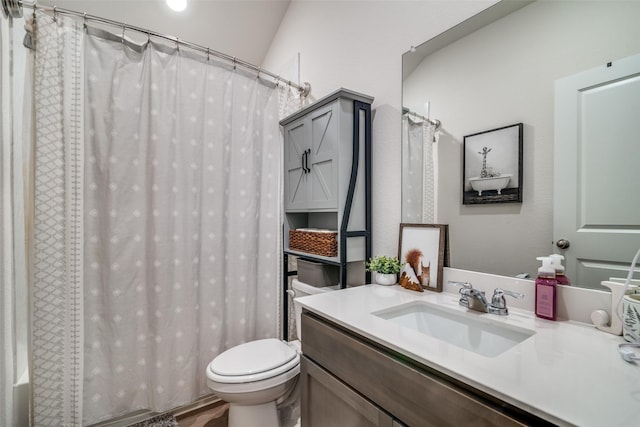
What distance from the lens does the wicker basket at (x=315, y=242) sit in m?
1.44

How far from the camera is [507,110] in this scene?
1034 millimetres

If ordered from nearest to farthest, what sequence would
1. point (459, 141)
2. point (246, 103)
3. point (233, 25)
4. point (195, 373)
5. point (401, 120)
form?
point (459, 141)
point (401, 120)
point (195, 373)
point (246, 103)
point (233, 25)

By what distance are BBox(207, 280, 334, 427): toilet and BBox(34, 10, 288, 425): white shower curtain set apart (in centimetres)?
40

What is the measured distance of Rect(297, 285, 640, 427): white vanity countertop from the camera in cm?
48

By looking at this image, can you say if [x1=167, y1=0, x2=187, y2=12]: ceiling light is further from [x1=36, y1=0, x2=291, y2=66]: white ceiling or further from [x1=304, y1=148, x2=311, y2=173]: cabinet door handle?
[x1=304, y1=148, x2=311, y2=173]: cabinet door handle

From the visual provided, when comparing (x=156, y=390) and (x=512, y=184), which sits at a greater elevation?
(x=512, y=184)

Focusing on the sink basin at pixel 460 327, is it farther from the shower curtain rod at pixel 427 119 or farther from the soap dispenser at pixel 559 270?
the shower curtain rod at pixel 427 119

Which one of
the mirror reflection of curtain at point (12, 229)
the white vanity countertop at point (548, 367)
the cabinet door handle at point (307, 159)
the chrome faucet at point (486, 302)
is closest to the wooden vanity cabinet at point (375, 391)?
the white vanity countertop at point (548, 367)

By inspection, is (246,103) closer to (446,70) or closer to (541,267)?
(446,70)

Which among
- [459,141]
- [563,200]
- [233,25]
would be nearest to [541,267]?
[563,200]

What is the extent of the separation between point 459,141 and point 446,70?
34 cm

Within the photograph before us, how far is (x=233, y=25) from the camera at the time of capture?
Result: 2240 millimetres

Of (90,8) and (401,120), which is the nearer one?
(401,120)

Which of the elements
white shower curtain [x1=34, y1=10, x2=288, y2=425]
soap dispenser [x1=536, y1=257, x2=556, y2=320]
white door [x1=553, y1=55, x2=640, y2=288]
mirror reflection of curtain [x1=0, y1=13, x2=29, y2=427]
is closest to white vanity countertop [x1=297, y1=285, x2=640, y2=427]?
soap dispenser [x1=536, y1=257, x2=556, y2=320]
